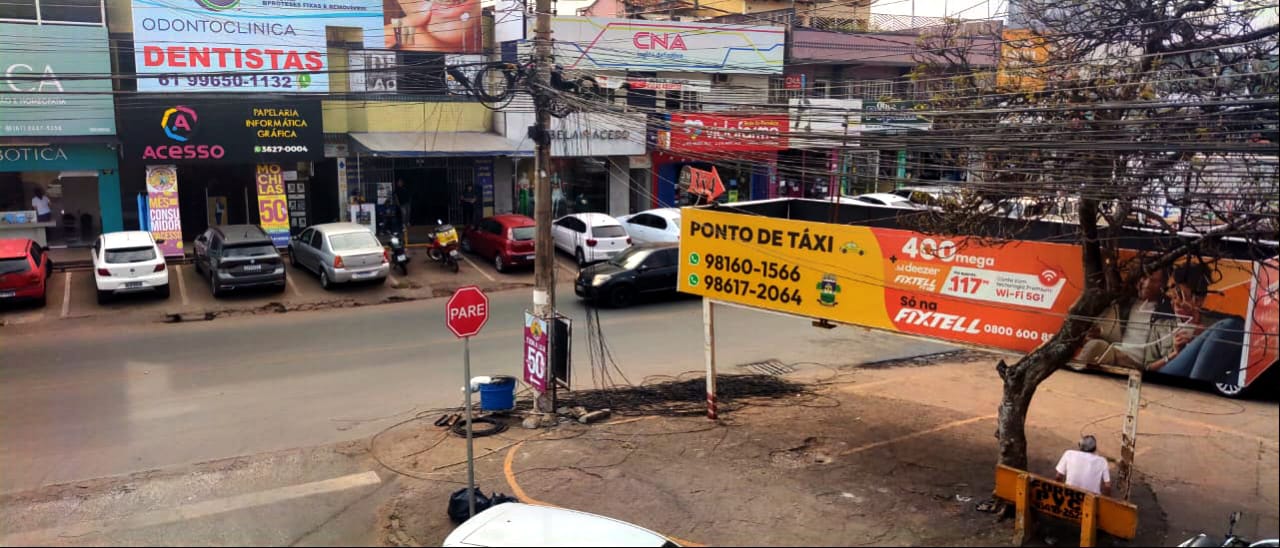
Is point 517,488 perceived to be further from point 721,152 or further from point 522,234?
point 721,152

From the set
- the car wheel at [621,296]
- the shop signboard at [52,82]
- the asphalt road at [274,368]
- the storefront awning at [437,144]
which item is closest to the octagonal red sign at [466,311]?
the asphalt road at [274,368]

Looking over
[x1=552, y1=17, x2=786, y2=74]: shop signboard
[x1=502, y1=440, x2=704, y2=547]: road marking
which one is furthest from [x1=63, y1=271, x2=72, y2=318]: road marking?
[x1=552, y1=17, x2=786, y2=74]: shop signboard

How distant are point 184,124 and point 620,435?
1621cm

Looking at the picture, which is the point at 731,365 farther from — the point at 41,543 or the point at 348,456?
the point at 41,543

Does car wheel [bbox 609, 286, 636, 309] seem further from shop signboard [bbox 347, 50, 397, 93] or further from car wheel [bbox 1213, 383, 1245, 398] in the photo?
car wheel [bbox 1213, 383, 1245, 398]

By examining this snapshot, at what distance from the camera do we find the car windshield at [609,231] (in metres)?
23.9

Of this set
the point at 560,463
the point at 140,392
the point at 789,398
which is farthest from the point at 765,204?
the point at 140,392

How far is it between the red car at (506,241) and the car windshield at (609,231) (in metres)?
1.67

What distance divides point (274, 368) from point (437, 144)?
463 inches

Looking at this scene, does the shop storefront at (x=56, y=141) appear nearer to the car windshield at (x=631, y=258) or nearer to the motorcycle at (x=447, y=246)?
the motorcycle at (x=447, y=246)

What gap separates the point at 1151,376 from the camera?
15594mm

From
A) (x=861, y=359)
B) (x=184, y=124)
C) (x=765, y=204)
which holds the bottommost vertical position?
(x=861, y=359)

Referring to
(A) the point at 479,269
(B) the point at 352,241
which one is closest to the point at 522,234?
(A) the point at 479,269

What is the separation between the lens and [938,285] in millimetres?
10438
